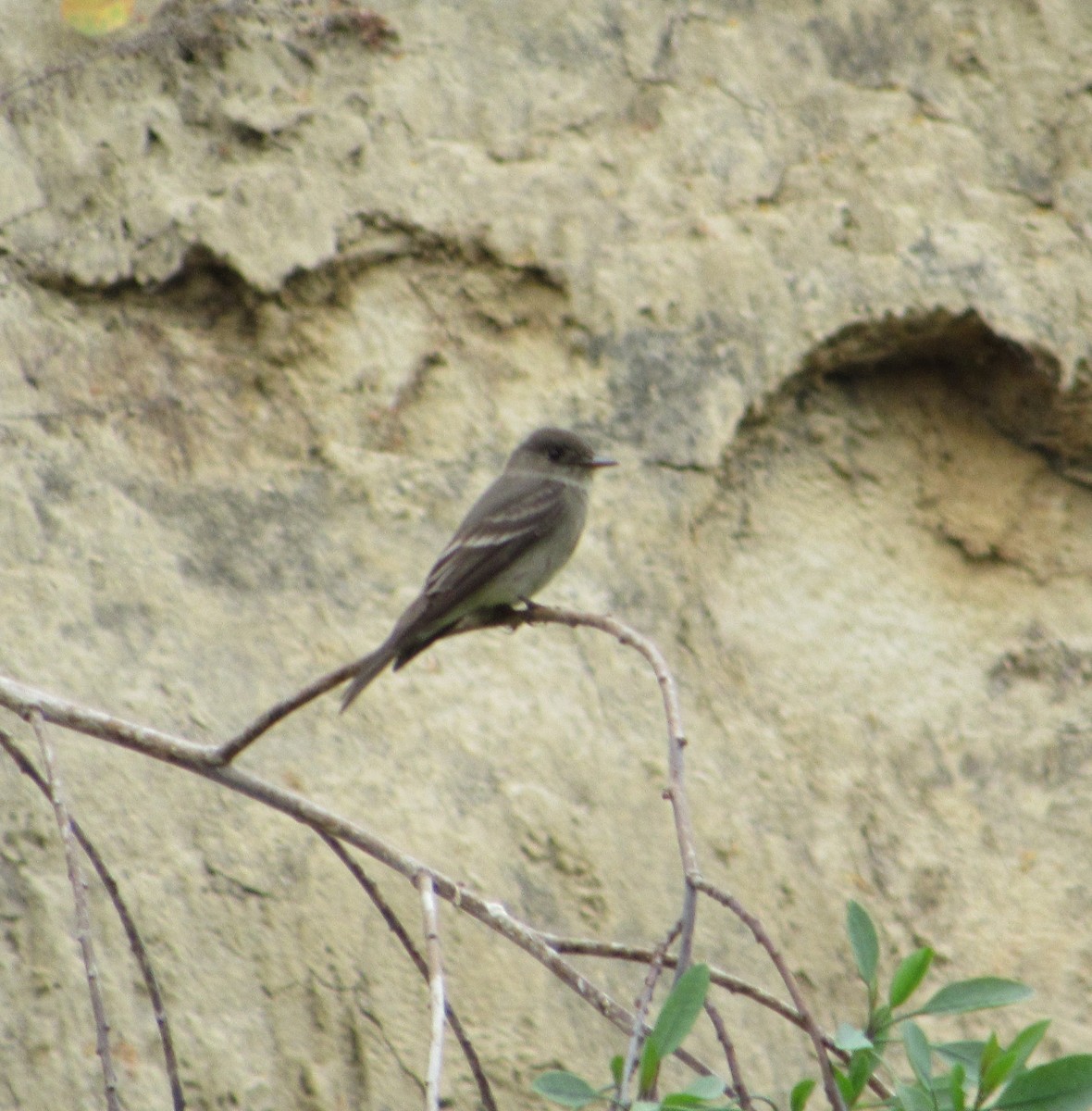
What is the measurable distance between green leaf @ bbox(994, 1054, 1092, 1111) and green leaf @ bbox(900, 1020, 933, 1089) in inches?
5.0

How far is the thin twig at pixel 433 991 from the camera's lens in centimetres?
230

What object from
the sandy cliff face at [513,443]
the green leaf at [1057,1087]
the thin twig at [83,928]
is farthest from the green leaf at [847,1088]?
the sandy cliff face at [513,443]

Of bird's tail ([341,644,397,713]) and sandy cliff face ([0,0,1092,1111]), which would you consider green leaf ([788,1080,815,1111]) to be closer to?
bird's tail ([341,644,397,713])

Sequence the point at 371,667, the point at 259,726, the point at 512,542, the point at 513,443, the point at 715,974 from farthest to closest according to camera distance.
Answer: the point at 513,443 < the point at 512,542 < the point at 371,667 < the point at 259,726 < the point at 715,974

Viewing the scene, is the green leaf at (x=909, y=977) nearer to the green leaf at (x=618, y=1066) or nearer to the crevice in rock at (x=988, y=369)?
the green leaf at (x=618, y=1066)

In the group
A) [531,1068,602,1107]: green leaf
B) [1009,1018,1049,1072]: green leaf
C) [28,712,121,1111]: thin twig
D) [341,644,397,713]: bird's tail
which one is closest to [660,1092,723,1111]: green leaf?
[531,1068,602,1107]: green leaf

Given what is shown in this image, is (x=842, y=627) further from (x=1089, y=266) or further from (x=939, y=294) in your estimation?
(x=1089, y=266)

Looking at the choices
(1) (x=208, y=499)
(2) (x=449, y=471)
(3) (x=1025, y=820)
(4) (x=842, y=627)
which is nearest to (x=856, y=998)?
(3) (x=1025, y=820)

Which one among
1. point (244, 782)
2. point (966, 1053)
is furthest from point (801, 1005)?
point (244, 782)

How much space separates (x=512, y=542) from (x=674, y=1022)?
2615 millimetres

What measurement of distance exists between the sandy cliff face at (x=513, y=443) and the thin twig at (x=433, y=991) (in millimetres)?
1813

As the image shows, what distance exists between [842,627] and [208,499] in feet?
7.70

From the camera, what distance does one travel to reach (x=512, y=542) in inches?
194

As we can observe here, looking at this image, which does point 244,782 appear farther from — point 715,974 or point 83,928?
point 715,974
